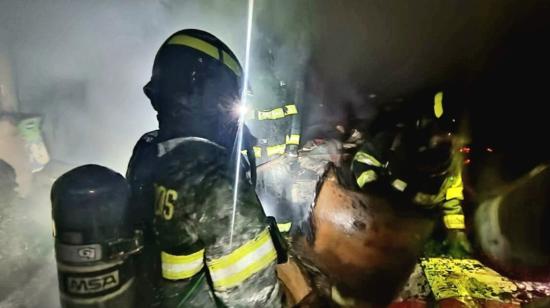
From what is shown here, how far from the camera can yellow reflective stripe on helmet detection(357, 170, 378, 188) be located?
3006mm

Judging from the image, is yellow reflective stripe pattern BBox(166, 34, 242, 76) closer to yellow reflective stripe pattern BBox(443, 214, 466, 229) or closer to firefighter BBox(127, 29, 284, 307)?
firefighter BBox(127, 29, 284, 307)

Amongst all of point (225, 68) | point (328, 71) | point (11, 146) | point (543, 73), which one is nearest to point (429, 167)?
point (225, 68)

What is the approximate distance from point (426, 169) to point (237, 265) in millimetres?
2118

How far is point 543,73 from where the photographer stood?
478 cm

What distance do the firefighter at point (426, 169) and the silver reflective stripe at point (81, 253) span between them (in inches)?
81.8

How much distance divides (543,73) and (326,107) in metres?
3.37

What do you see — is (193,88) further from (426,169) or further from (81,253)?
(426,169)

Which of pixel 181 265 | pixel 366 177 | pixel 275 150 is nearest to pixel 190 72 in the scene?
pixel 181 265

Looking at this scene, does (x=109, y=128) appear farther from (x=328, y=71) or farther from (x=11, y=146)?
(x=328, y=71)

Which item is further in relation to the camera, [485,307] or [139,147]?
[485,307]

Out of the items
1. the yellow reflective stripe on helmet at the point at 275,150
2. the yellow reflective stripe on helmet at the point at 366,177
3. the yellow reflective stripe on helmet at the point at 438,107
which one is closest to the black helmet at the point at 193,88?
the yellow reflective stripe on helmet at the point at 366,177

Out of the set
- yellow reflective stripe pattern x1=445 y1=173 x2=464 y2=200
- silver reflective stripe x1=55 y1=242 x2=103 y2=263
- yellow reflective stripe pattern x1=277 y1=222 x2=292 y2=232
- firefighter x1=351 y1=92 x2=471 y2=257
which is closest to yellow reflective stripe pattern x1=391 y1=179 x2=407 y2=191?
firefighter x1=351 y1=92 x2=471 y2=257

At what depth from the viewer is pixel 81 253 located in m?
1.39

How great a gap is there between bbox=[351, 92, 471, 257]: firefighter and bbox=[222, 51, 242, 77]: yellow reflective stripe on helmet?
5.40 ft
